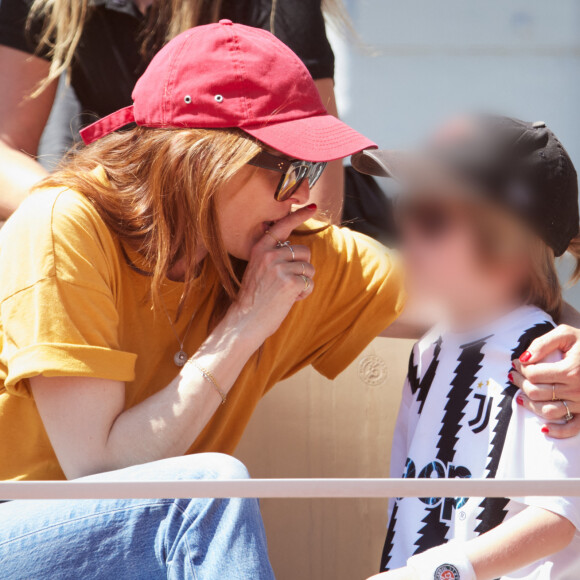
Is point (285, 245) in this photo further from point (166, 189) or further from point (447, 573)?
point (447, 573)

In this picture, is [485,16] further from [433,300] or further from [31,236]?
[31,236]

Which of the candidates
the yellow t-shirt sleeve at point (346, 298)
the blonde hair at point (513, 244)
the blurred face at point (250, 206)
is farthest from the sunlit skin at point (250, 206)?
the blonde hair at point (513, 244)

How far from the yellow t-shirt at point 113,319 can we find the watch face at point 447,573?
42 cm

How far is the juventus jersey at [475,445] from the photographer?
3.75 feet

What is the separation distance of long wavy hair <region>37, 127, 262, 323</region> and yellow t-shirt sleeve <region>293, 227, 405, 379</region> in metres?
0.17

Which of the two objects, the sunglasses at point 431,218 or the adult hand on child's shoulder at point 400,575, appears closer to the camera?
the adult hand on child's shoulder at point 400,575

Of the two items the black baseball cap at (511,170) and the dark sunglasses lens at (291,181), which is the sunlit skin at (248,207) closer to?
the dark sunglasses lens at (291,181)

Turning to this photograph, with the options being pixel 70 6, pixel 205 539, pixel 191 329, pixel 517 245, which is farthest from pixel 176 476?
pixel 70 6

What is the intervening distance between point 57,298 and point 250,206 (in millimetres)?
326

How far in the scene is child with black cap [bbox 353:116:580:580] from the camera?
46.1 inches

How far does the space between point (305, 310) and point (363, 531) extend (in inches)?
19.8

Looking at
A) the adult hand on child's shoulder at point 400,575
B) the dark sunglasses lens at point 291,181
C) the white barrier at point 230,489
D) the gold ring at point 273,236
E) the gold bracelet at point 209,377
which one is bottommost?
the adult hand on child's shoulder at point 400,575

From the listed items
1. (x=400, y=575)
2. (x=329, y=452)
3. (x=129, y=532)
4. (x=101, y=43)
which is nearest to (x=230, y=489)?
(x=129, y=532)

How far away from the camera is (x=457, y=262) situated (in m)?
1.28
